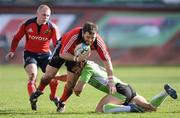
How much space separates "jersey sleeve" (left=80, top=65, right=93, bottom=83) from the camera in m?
12.6

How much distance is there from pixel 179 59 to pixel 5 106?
71.7 feet

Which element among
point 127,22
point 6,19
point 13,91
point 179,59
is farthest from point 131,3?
→ point 13,91

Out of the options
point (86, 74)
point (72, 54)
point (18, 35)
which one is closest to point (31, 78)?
point (18, 35)

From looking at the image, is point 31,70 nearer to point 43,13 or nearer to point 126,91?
point 43,13

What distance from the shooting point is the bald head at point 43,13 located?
14.2 meters

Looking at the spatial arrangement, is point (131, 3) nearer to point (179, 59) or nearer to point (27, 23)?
point (179, 59)

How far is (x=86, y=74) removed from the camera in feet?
41.5

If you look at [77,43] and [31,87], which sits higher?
[77,43]

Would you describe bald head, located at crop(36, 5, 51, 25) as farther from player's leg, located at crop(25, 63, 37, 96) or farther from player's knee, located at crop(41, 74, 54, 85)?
player's knee, located at crop(41, 74, 54, 85)

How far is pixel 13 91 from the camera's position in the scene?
19.2 m

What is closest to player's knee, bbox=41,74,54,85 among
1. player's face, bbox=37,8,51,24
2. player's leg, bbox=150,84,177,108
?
player's face, bbox=37,8,51,24

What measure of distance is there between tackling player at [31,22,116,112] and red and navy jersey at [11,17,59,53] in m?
1.47

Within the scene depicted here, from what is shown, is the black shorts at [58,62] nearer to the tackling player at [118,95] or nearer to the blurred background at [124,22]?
the tackling player at [118,95]

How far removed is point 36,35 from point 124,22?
65.9 feet
